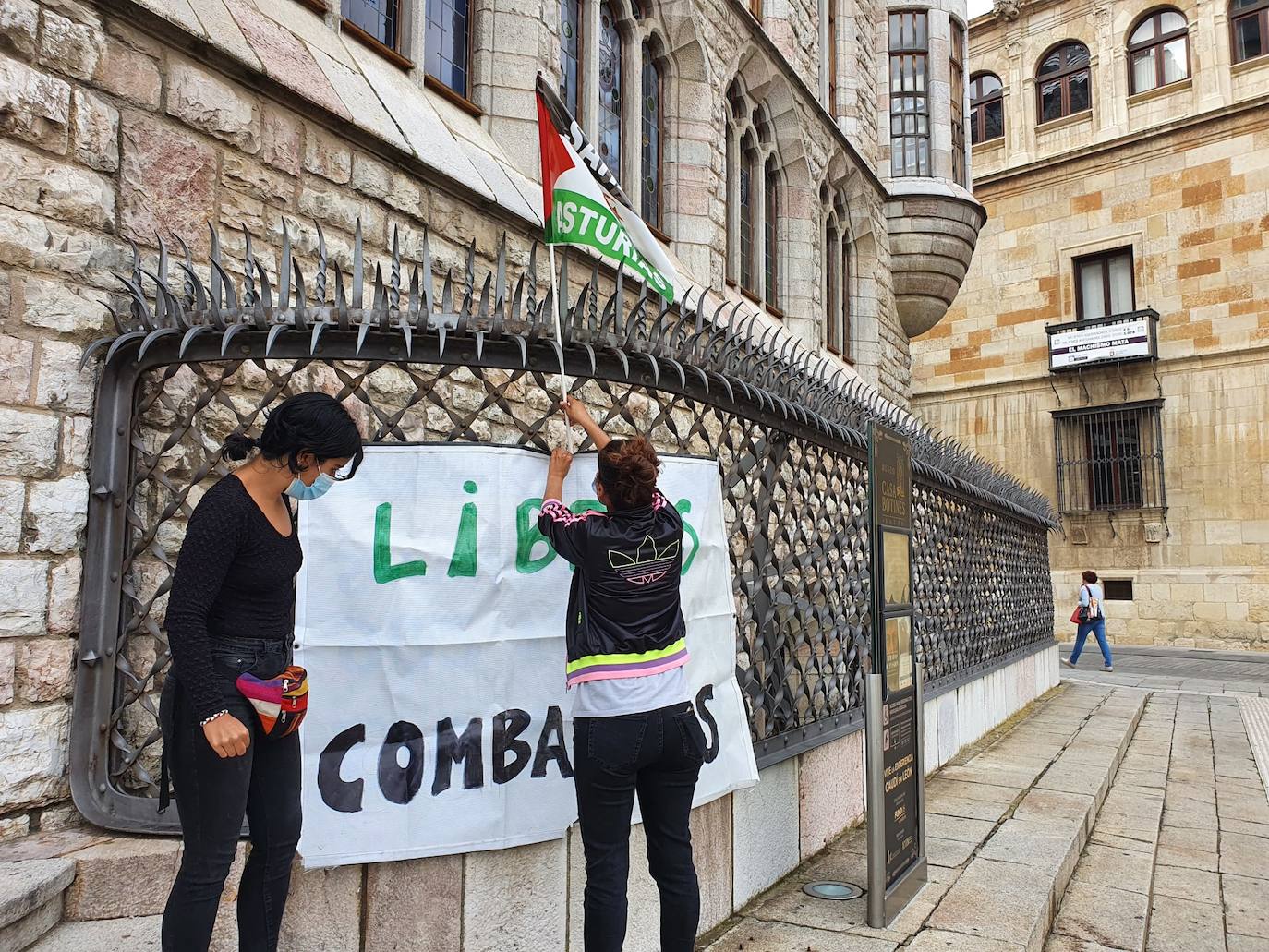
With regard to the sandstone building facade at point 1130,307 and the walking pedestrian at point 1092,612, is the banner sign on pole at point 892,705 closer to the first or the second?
the walking pedestrian at point 1092,612

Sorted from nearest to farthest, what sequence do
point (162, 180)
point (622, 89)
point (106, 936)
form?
1. point (106, 936)
2. point (162, 180)
3. point (622, 89)

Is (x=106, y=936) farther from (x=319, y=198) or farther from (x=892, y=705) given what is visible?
(x=319, y=198)

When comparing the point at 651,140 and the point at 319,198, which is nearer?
the point at 319,198

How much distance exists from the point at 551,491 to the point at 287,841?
128 cm

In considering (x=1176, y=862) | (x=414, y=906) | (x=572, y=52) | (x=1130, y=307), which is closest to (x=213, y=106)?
(x=414, y=906)

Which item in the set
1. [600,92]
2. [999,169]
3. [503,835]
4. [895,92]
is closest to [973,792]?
[503,835]

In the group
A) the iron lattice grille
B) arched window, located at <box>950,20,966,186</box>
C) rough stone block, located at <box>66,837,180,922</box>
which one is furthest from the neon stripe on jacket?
the iron lattice grille

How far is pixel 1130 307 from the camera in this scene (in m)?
21.9

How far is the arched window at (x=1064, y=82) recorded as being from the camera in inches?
918

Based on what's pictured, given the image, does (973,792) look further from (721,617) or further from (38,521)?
(38,521)

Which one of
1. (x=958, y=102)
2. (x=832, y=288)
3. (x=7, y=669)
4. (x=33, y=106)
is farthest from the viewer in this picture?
(x=958, y=102)

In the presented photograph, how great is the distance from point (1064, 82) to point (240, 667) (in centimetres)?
2667

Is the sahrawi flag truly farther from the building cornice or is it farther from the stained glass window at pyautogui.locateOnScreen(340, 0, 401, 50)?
the building cornice

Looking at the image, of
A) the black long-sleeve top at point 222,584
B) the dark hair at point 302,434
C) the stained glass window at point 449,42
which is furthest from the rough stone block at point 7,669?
the stained glass window at point 449,42
